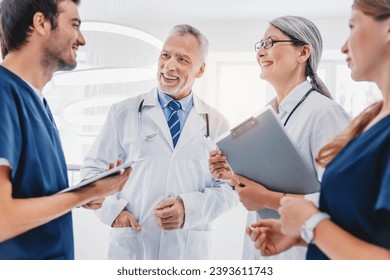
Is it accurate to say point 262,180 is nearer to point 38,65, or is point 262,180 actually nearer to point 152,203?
point 152,203

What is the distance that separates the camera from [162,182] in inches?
54.8

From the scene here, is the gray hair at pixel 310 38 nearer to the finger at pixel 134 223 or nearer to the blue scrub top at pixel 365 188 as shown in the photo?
the blue scrub top at pixel 365 188

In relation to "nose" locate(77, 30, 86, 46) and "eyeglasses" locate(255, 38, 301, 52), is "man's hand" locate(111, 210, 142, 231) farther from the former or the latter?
"eyeglasses" locate(255, 38, 301, 52)

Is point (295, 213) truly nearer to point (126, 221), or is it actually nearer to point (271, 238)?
point (271, 238)

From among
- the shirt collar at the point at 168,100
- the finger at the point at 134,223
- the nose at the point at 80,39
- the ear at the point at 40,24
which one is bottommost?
the finger at the point at 134,223

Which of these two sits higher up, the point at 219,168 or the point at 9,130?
the point at 9,130

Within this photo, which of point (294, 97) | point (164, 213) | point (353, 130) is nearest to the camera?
point (353, 130)

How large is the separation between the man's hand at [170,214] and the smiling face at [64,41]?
0.52 m

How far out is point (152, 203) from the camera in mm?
1385

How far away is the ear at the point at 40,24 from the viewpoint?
117 centimetres

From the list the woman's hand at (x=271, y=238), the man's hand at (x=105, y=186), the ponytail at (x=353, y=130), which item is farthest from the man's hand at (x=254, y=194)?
the man's hand at (x=105, y=186)

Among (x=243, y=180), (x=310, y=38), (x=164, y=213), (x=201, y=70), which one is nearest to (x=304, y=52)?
(x=310, y=38)

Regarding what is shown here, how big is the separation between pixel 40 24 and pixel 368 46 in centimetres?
86
